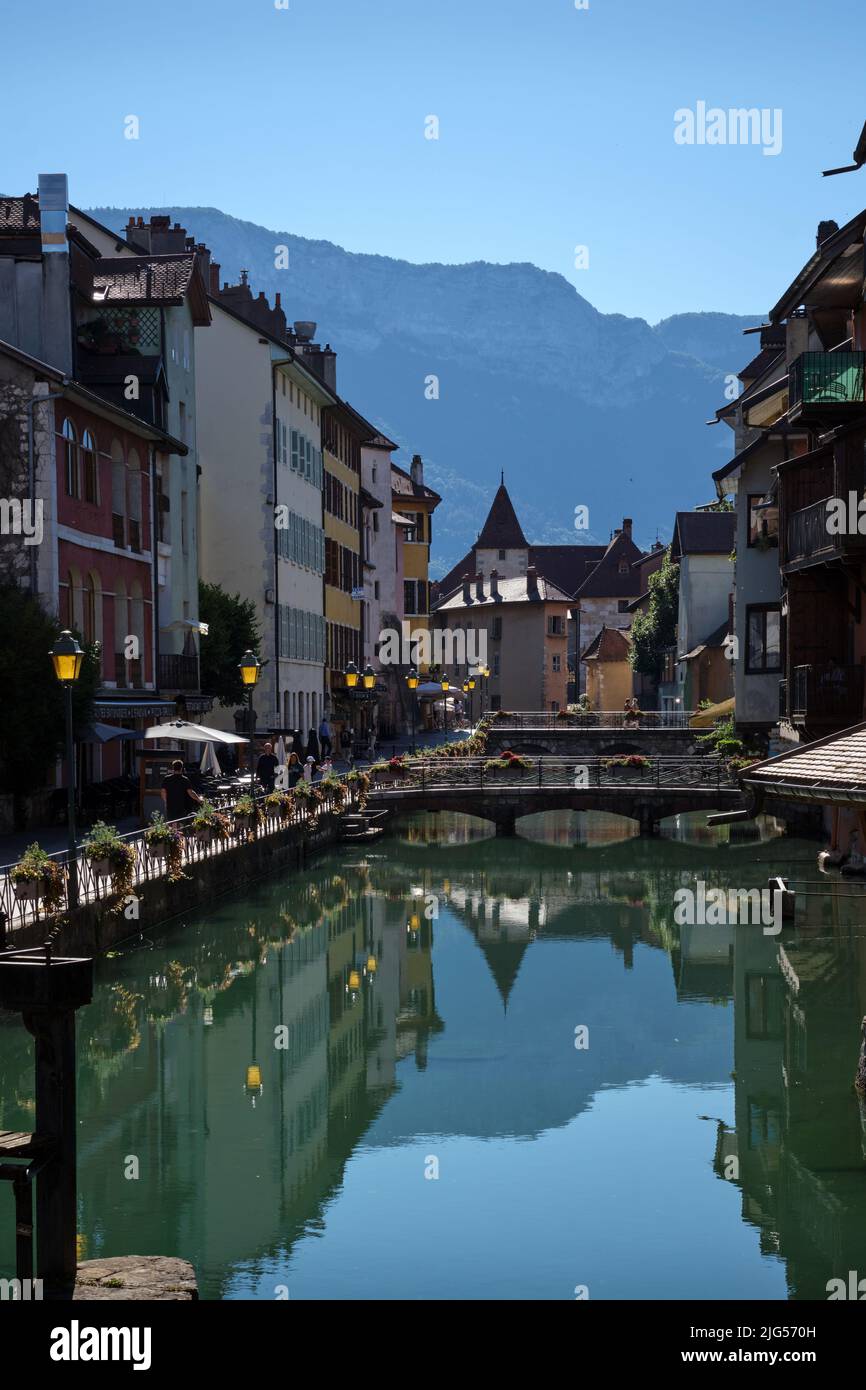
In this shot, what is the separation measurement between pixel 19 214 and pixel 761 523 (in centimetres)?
1820

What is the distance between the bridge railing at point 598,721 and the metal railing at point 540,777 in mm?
16858

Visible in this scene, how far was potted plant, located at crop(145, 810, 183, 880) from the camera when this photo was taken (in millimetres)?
26609

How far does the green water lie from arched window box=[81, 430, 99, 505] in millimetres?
8572

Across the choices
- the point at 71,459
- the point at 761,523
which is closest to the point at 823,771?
the point at 71,459

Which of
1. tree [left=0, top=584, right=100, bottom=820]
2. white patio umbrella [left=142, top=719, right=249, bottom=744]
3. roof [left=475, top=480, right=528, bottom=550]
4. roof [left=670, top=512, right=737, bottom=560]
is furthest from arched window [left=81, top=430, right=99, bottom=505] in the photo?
roof [left=475, top=480, right=528, bottom=550]

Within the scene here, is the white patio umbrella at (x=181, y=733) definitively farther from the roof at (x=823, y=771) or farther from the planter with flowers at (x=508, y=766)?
the planter with flowers at (x=508, y=766)

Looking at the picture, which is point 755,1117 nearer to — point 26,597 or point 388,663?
point 26,597

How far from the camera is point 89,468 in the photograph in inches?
1401

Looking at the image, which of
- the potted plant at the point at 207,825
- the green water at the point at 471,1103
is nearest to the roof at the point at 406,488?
the green water at the point at 471,1103

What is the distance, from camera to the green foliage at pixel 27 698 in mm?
28453

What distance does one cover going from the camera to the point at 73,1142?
32.5 ft

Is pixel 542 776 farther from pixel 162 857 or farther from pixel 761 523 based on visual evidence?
pixel 162 857
